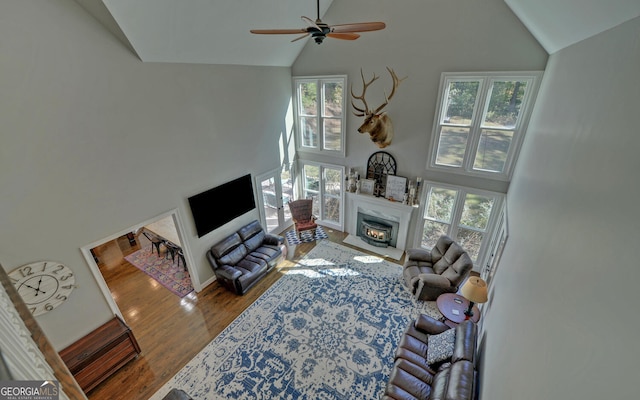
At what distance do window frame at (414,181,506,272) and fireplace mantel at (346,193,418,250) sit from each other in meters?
0.28

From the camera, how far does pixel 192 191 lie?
206 inches

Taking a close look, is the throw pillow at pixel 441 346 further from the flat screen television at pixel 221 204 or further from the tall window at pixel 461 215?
the flat screen television at pixel 221 204

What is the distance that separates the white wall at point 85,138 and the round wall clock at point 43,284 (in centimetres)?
10

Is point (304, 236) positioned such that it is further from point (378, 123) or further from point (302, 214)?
point (378, 123)

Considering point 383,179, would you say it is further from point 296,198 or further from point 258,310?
point 258,310

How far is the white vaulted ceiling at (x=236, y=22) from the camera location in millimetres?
2291

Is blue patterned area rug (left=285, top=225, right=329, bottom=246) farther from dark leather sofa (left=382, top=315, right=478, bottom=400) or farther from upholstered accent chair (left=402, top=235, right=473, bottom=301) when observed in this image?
dark leather sofa (left=382, top=315, right=478, bottom=400)

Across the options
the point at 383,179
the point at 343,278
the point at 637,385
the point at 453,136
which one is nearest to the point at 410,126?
the point at 453,136

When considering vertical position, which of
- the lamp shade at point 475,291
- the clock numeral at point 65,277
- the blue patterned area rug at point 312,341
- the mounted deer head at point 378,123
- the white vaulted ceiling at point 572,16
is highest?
the white vaulted ceiling at point 572,16

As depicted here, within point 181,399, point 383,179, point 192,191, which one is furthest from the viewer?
point 383,179

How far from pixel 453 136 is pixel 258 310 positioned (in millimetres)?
5384

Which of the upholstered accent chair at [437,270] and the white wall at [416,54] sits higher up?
the white wall at [416,54]

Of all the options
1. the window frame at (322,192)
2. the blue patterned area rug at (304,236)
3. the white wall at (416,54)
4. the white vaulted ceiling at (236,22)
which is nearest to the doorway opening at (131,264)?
the blue patterned area rug at (304,236)

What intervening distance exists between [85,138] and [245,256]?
3.78 m
